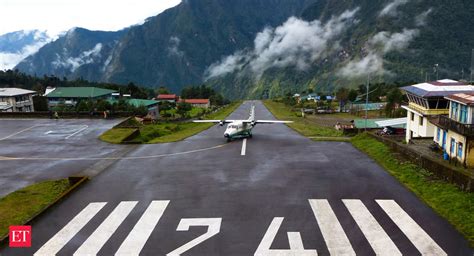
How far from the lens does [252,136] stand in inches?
2131

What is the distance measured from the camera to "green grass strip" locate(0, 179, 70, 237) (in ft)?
77.5

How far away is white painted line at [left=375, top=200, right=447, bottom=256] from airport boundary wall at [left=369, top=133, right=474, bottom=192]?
17.0ft

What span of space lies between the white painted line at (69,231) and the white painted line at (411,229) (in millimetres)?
18405

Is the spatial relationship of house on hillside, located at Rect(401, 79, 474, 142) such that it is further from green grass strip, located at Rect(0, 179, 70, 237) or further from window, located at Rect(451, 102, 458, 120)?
green grass strip, located at Rect(0, 179, 70, 237)

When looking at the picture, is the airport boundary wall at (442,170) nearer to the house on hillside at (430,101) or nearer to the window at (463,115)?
the window at (463,115)

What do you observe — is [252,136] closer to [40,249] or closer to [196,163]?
[196,163]

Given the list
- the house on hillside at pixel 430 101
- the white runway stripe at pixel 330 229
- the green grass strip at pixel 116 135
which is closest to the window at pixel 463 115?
the house on hillside at pixel 430 101

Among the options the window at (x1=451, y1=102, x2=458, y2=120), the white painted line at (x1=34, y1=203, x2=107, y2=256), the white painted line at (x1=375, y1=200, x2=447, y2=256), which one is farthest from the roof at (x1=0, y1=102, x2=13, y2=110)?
the white painted line at (x1=375, y1=200, x2=447, y2=256)

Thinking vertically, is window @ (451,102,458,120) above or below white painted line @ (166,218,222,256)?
above

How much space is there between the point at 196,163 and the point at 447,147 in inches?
935

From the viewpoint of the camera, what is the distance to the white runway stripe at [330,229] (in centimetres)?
1925

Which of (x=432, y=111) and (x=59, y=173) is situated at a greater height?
(x=432, y=111)

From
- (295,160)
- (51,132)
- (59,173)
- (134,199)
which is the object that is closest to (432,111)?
(295,160)

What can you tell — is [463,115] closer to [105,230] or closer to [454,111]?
[454,111]
